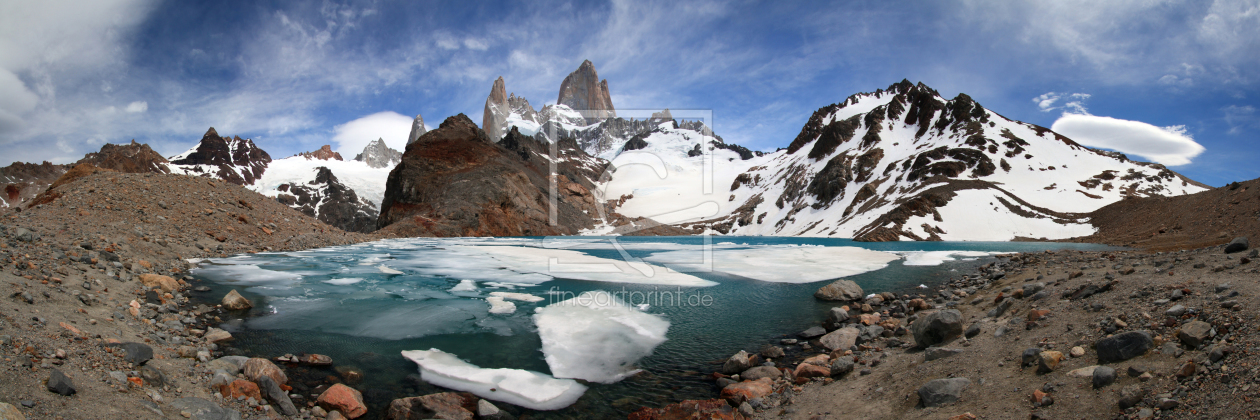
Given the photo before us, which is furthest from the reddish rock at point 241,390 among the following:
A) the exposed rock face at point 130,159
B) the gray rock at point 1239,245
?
the exposed rock face at point 130,159

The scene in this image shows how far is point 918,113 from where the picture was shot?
5517 inches

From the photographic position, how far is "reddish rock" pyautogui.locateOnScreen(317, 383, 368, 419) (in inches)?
285

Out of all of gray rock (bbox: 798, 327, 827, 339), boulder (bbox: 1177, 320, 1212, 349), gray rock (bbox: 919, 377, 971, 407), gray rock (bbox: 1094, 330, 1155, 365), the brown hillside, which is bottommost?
gray rock (bbox: 798, 327, 827, 339)

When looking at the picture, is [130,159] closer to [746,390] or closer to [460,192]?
[460,192]

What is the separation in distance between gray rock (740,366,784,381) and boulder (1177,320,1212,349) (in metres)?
5.69

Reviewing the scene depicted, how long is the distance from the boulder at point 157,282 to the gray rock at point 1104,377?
65.2 feet

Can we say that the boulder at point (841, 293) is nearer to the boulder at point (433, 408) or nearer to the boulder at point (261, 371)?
the boulder at point (433, 408)

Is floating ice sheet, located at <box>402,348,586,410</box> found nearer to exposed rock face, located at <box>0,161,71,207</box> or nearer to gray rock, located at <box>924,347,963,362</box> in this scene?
gray rock, located at <box>924,347,963,362</box>

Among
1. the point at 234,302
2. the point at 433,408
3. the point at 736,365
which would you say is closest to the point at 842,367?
the point at 736,365

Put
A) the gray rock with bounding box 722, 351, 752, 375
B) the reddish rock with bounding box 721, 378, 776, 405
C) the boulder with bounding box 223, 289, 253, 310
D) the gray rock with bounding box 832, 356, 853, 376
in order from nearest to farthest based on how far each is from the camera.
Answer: the reddish rock with bounding box 721, 378, 776, 405 < the gray rock with bounding box 832, 356, 853, 376 < the gray rock with bounding box 722, 351, 752, 375 < the boulder with bounding box 223, 289, 253, 310

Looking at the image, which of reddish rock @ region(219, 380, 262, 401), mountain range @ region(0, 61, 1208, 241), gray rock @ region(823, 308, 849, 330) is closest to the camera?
reddish rock @ region(219, 380, 262, 401)

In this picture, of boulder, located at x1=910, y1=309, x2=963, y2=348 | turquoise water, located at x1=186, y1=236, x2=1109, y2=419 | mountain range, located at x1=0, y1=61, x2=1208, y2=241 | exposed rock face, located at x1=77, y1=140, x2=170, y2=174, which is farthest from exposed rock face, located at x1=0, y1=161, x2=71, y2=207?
boulder, located at x1=910, y1=309, x2=963, y2=348

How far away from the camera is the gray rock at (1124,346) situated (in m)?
5.96

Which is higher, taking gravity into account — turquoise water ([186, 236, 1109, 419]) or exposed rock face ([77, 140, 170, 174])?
exposed rock face ([77, 140, 170, 174])
